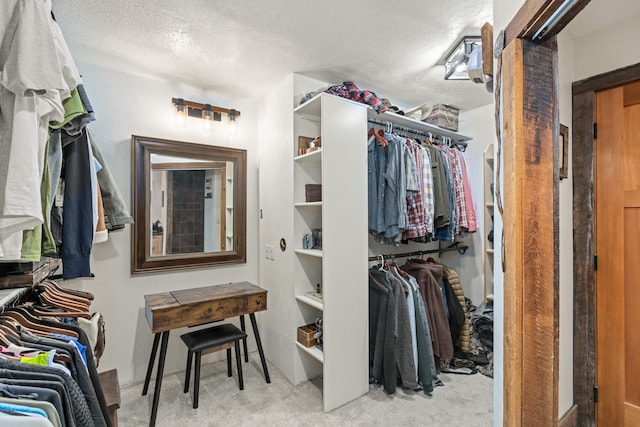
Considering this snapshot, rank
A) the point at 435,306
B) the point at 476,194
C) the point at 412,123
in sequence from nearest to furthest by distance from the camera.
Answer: the point at 435,306
the point at 412,123
the point at 476,194

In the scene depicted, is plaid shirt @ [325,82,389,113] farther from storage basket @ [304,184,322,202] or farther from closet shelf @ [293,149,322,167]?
storage basket @ [304,184,322,202]

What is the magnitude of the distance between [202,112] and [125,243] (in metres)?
1.21

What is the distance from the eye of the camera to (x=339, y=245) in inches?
83.5

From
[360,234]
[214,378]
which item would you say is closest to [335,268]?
[360,234]

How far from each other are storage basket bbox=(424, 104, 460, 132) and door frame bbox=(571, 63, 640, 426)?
46.0 inches

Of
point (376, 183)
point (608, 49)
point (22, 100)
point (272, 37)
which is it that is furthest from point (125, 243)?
point (608, 49)

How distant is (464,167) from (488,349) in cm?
160

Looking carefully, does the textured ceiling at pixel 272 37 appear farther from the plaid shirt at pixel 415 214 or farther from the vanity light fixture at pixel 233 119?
the plaid shirt at pixel 415 214

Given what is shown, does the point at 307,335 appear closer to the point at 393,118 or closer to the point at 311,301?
the point at 311,301

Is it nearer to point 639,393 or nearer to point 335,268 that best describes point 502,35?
point 335,268

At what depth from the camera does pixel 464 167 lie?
2783 mm

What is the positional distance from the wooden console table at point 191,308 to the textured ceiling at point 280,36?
65.3 inches

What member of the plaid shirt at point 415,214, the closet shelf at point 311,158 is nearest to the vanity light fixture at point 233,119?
the closet shelf at point 311,158

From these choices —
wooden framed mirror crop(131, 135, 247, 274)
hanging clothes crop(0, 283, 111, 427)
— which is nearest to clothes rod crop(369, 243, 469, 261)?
wooden framed mirror crop(131, 135, 247, 274)
